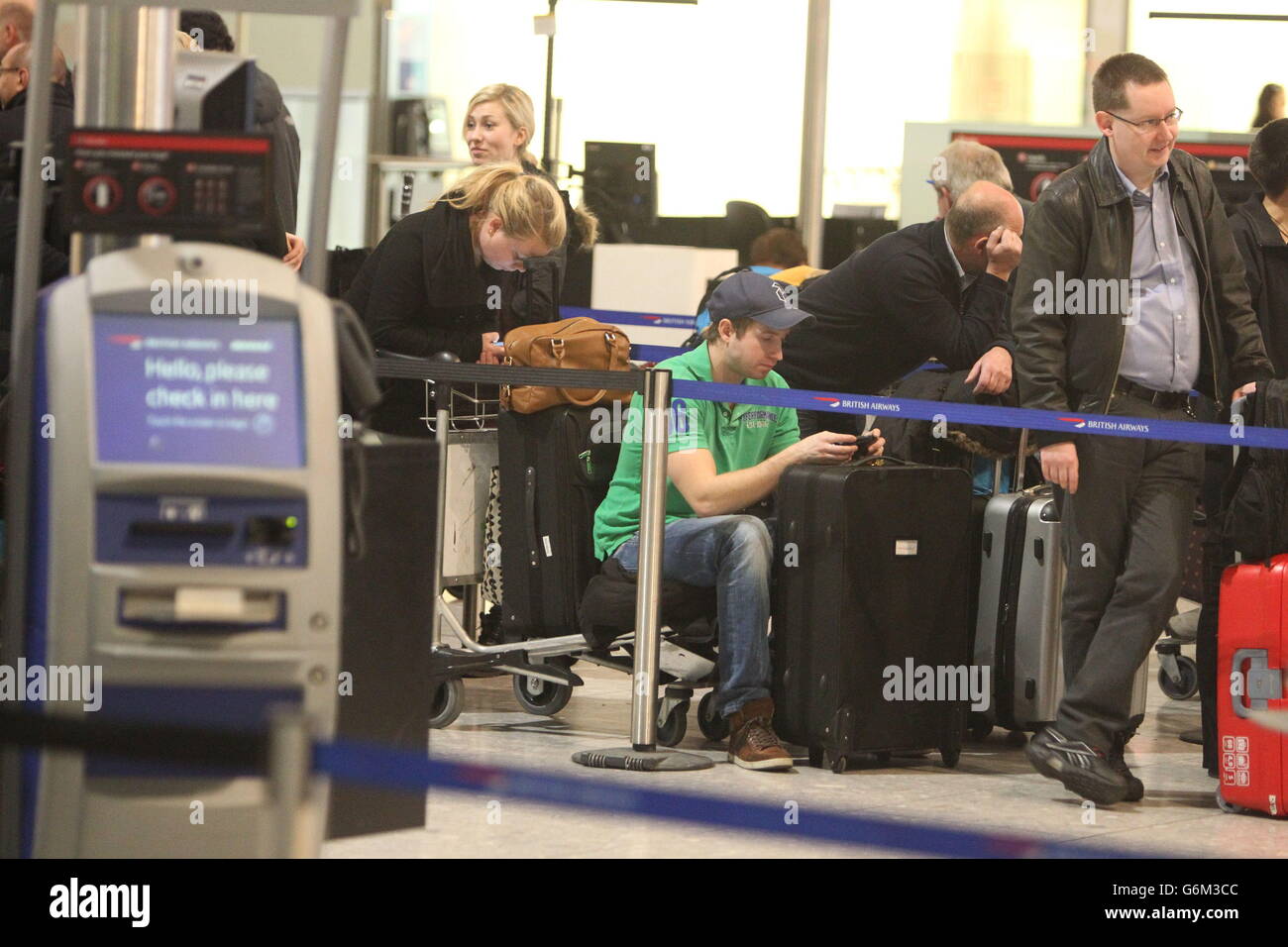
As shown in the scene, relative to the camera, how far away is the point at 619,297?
26.4 feet

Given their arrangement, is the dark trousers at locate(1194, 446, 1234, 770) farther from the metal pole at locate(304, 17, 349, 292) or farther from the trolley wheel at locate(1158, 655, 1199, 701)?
the metal pole at locate(304, 17, 349, 292)

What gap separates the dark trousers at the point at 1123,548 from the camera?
447 centimetres

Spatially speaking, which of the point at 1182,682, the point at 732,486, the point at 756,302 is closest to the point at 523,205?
the point at 756,302

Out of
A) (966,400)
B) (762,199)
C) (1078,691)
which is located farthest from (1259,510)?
(762,199)

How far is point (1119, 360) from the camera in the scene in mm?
4535

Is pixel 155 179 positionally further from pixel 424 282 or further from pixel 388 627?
Answer: pixel 424 282

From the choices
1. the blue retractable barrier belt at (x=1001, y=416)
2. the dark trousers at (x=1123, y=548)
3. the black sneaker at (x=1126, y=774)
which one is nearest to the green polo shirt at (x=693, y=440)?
the blue retractable barrier belt at (x=1001, y=416)

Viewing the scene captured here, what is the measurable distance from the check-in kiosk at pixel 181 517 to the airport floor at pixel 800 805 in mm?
1208

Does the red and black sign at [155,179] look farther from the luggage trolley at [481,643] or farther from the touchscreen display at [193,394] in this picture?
the luggage trolley at [481,643]

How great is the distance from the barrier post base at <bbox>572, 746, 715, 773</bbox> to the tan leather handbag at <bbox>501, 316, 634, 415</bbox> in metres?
0.99

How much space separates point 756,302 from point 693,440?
1.28ft

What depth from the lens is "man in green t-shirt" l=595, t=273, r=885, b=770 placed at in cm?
477
